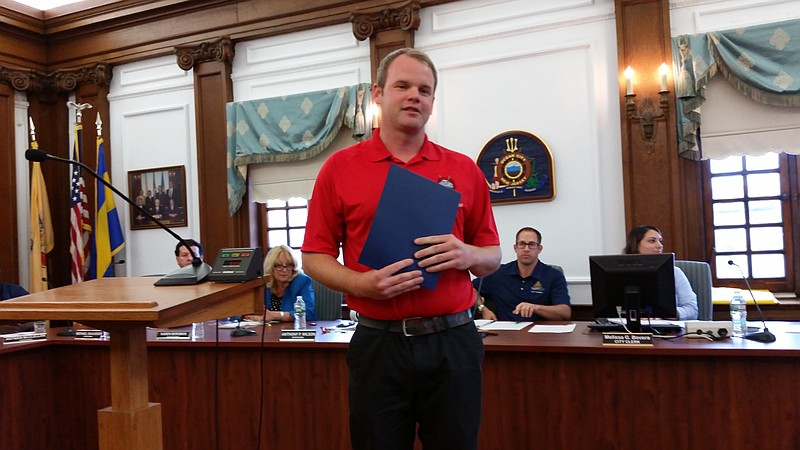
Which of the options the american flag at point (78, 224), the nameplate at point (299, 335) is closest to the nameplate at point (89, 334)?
the nameplate at point (299, 335)

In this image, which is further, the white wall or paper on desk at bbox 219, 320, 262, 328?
the white wall

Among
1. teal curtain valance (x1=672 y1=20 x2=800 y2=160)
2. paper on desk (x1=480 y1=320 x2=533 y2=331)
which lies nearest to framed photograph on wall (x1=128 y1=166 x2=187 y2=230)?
paper on desk (x1=480 y1=320 x2=533 y2=331)

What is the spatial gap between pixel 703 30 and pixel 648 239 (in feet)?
5.40

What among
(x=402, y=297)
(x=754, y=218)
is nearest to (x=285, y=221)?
(x=754, y=218)

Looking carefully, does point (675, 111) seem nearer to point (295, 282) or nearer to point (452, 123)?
point (452, 123)

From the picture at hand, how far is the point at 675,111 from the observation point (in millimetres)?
4316

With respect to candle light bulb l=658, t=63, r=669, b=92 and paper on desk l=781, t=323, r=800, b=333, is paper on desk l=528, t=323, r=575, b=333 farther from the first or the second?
candle light bulb l=658, t=63, r=669, b=92

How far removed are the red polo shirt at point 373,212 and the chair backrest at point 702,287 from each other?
2.47 m

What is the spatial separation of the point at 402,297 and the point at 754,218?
3.77 metres

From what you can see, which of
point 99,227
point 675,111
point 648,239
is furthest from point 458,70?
point 99,227

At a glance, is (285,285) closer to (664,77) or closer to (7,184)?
(664,77)

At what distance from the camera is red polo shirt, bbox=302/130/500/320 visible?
4.91ft

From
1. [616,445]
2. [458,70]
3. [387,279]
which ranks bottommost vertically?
[616,445]

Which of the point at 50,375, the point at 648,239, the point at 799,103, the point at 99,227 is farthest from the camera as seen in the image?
the point at 99,227
